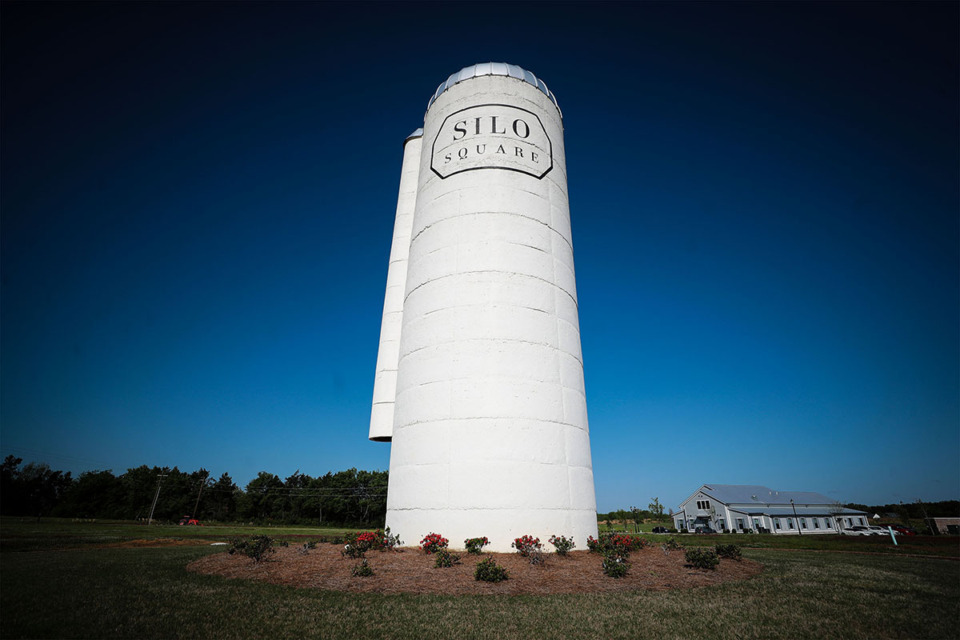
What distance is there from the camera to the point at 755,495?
65625 mm

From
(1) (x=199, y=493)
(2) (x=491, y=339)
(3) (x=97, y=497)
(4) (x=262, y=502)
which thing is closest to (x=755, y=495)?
(2) (x=491, y=339)

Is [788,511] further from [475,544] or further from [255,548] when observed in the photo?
[255,548]

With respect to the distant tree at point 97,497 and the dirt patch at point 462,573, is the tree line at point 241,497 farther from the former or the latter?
the dirt patch at point 462,573

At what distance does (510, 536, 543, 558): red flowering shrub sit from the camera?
11855 millimetres

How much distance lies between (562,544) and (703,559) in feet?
12.1

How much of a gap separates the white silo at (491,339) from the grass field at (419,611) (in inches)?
205

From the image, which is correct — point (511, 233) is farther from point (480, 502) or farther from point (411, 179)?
point (411, 179)

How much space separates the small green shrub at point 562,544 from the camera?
41.6ft

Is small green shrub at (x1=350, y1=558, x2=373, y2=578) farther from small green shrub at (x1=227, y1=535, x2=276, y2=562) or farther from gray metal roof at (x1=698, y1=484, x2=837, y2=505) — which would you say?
gray metal roof at (x1=698, y1=484, x2=837, y2=505)

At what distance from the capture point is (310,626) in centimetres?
663

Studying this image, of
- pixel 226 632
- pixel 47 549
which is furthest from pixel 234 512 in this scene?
pixel 226 632

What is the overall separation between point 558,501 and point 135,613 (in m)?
10.6

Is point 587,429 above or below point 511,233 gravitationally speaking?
below

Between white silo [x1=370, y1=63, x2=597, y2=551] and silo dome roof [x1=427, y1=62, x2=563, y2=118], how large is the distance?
0.15 metres
